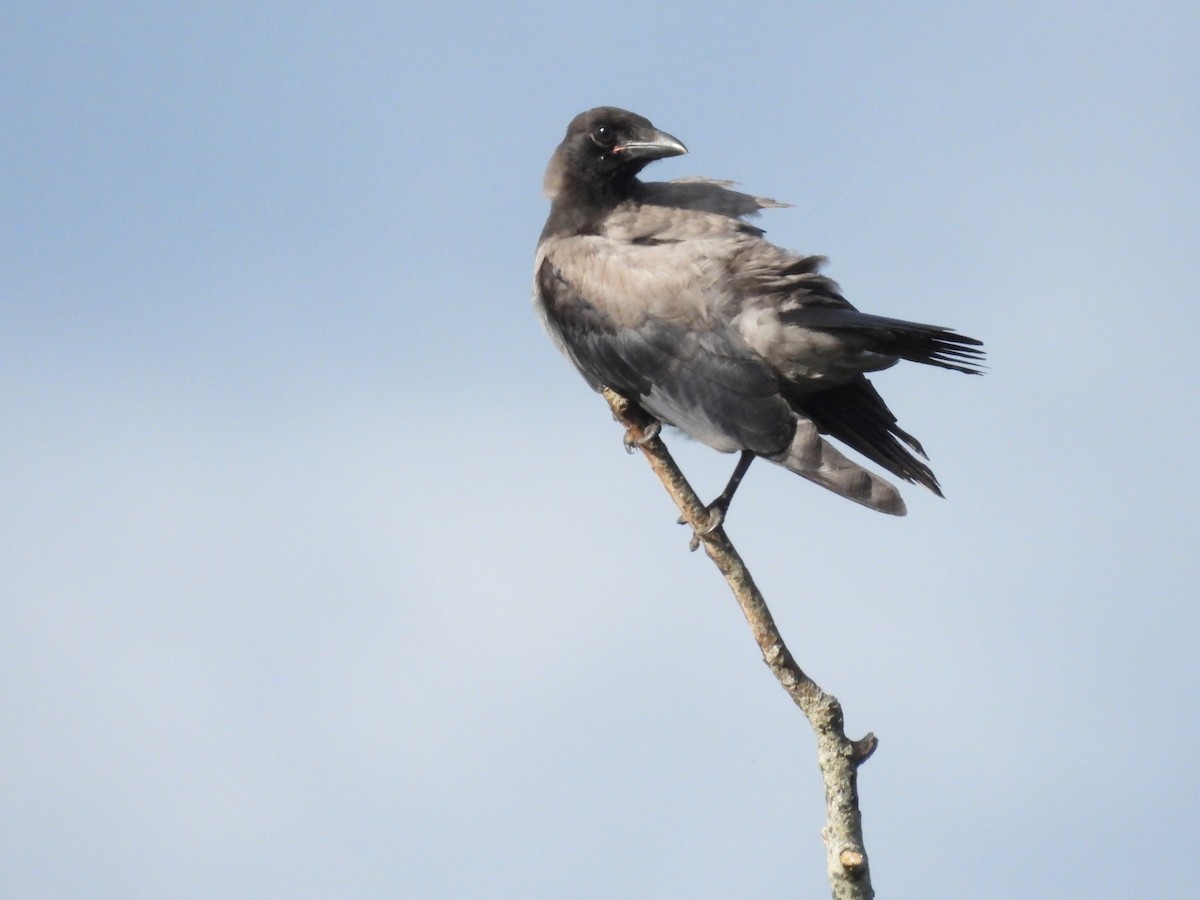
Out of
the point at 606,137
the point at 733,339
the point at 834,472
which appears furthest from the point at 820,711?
the point at 606,137

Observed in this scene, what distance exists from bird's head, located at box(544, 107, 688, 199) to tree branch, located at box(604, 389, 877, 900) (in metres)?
2.05

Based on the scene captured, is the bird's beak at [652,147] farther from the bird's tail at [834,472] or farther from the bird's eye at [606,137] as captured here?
the bird's tail at [834,472]

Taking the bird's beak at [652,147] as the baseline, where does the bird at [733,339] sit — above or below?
below

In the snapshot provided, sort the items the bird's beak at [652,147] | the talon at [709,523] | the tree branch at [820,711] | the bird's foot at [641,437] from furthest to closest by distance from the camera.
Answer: the bird's beak at [652,147] → the bird's foot at [641,437] → the talon at [709,523] → the tree branch at [820,711]

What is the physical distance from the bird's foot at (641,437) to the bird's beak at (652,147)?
1636 millimetres

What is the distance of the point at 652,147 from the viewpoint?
24.5 ft

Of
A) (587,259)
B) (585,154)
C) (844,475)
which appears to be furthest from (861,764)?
(585,154)

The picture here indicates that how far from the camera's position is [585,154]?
7.55 m

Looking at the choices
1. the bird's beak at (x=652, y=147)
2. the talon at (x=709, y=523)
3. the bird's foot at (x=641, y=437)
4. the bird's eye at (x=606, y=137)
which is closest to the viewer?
the talon at (x=709, y=523)

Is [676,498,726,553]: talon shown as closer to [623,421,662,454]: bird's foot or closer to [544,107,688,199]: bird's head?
[623,421,662,454]: bird's foot

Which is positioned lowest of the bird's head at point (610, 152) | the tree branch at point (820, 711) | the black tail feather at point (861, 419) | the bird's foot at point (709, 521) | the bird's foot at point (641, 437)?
the tree branch at point (820, 711)

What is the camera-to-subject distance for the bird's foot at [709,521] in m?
5.68

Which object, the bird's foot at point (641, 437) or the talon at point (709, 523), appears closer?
the talon at point (709, 523)

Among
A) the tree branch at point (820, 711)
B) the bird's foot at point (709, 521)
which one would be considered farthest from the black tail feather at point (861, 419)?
the tree branch at point (820, 711)
